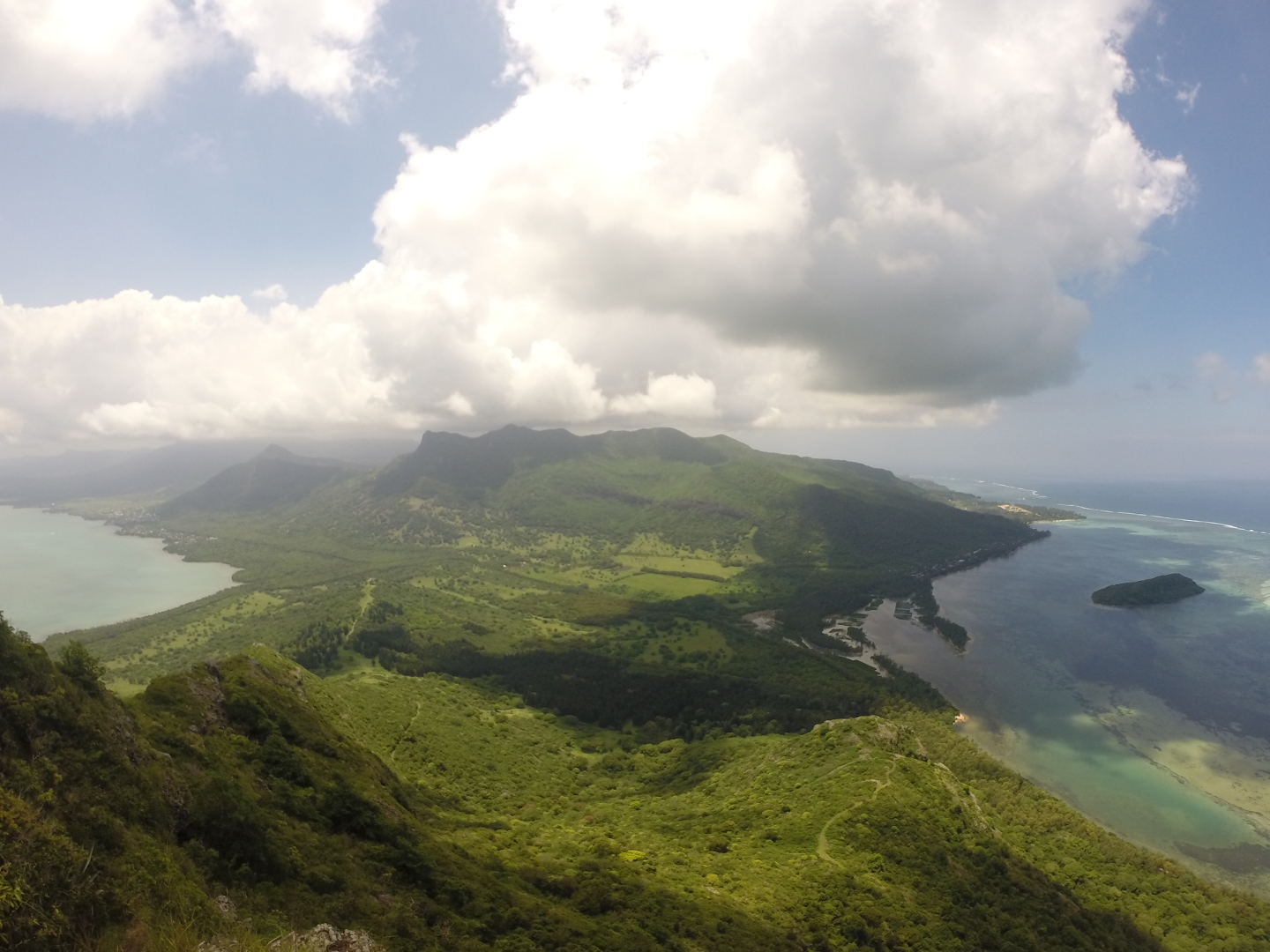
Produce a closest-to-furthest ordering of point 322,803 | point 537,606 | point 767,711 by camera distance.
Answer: point 322,803 < point 767,711 < point 537,606

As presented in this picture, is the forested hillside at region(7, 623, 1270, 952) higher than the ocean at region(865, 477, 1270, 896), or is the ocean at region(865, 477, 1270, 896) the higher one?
the forested hillside at region(7, 623, 1270, 952)

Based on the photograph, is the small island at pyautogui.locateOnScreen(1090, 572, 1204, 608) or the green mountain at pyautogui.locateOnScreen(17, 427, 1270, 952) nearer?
the green mountain at pyautogui.locateOnScreen(17, 427, 1270, 952)

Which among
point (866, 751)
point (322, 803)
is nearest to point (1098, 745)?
point (866, 751)

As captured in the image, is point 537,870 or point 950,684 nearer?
point 537,870

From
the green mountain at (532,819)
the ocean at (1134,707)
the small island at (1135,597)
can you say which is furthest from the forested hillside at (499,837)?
the small island at (1135,597)

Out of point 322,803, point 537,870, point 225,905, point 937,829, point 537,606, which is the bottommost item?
point 537,606

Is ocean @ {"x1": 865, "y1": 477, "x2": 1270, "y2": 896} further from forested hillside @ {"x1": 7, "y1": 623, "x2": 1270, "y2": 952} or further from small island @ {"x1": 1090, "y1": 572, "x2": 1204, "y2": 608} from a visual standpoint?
forested hillside @ {"x1": 7, "y1": 623, "x2": 1270, "y2": 952}

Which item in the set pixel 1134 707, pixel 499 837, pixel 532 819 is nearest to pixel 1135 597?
pixel 1134 707

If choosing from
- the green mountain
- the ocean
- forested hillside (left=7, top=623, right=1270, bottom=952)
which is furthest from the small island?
forested hillside (left=7, top=623, right=1270, bottom=952)

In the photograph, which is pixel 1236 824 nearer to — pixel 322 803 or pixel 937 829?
pixel 937 829
